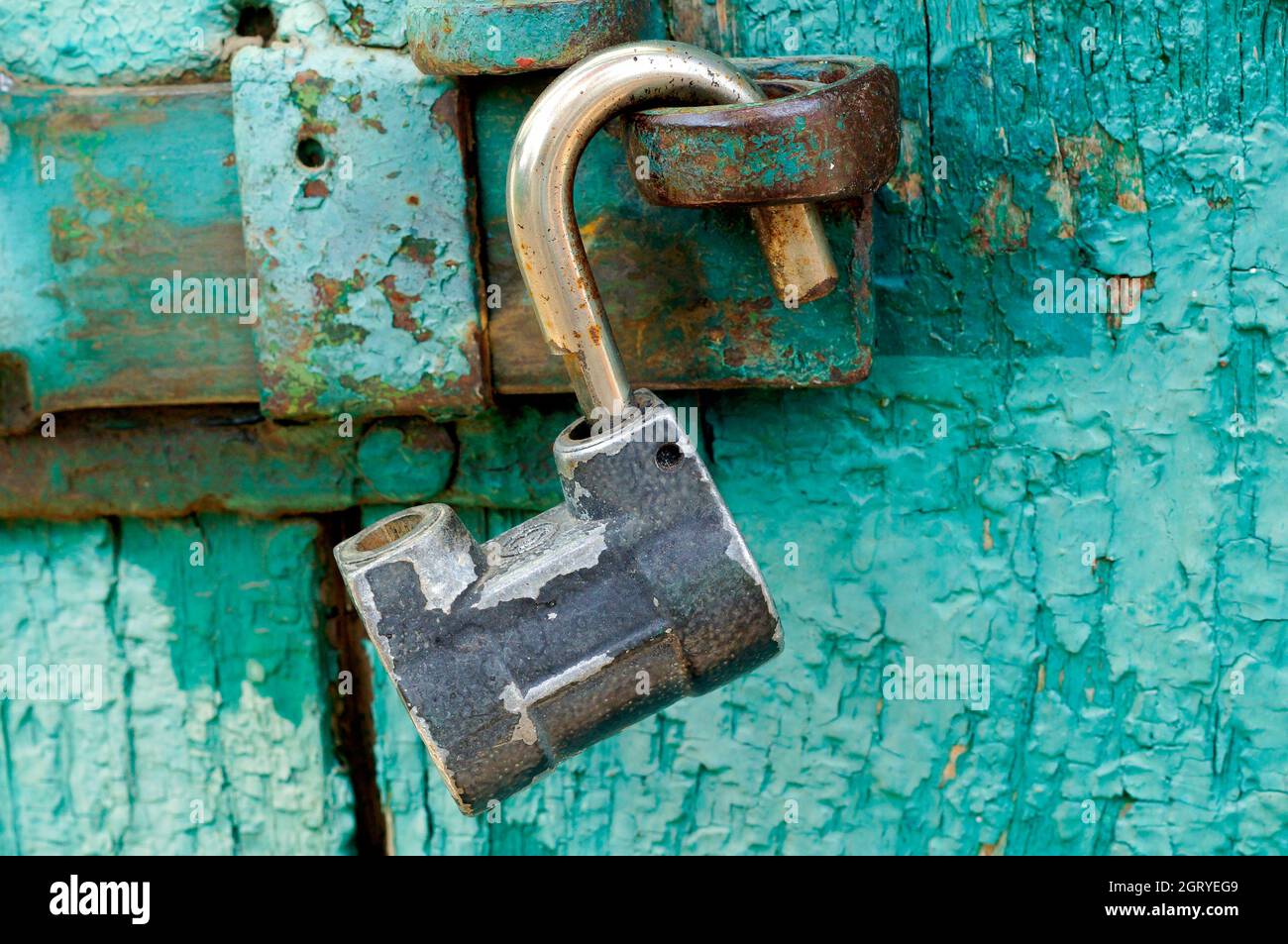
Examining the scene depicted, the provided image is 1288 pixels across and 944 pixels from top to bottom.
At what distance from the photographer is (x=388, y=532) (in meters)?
0.62

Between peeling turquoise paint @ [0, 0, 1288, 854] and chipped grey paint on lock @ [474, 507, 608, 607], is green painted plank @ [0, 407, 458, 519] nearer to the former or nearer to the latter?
peeling turquoise paint @ [0, 0, 1288, 854]

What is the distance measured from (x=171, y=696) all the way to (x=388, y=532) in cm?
25

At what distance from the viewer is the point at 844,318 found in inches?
25.0

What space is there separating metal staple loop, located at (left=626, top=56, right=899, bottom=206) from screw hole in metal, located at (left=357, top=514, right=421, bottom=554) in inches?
7.7

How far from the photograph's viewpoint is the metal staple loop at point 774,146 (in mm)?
545

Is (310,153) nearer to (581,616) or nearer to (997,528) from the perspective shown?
(581,616)

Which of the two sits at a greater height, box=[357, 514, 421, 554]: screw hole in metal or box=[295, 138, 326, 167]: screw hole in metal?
box=[295, 138, 326, 167]: screw hole in metal

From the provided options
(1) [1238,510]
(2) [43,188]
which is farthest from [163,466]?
(1) [1238,510]

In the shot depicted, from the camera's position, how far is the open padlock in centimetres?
58

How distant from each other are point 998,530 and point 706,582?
21 centimetres

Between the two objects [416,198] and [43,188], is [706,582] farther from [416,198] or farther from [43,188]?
[43,188]

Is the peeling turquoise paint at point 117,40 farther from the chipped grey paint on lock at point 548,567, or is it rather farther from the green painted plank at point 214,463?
the chipped grey paint on lock at point 548,567

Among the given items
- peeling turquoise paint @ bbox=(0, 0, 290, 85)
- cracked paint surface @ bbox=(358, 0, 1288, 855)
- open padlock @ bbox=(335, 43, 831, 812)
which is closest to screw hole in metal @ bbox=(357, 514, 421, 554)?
open padlock @ bbox=(335, 43, 831, 812)

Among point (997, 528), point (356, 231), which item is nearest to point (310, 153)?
point (356, 231)
